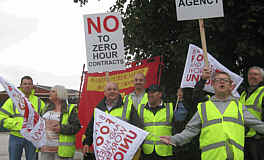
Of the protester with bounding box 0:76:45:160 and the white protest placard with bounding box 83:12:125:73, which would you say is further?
the white protest placard with bounding box 83:12:125:73

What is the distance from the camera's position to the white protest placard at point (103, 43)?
6.00 m

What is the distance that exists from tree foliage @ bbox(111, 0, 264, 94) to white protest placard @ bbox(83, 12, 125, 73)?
5.67 feet

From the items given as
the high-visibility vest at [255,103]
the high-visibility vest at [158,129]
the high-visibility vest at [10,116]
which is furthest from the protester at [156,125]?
the high-visibility vest at [10,116]

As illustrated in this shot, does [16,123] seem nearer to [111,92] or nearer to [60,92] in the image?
[60,92]

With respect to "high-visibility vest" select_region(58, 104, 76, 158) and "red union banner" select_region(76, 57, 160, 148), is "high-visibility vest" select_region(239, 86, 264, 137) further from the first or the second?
"red union banner" select_region(76, 57, 160, 148)

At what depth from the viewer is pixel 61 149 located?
5.26 metres

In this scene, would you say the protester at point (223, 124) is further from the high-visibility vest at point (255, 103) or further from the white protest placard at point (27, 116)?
the white protest placard at point (27, 116)

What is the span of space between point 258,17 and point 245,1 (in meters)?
0.40

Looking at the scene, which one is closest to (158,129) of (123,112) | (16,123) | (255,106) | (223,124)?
(123,112)

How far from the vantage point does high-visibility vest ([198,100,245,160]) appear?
376cm

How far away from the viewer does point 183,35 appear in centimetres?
742

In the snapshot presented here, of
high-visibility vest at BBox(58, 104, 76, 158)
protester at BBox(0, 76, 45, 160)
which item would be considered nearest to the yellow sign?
protester at BBox(0, 76, 45, 160)

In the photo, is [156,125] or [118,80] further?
[118,80]

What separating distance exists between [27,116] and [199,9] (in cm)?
305
